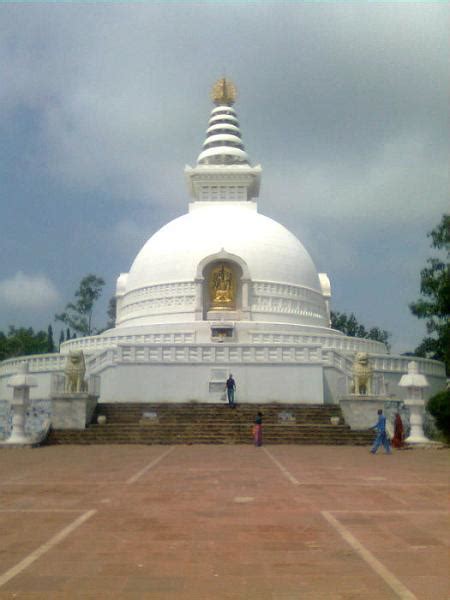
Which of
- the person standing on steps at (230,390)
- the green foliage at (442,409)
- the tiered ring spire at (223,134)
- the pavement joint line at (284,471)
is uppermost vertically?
the tiered ring spire at (223,134)

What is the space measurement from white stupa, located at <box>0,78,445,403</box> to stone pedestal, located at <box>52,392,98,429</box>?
15.7 feet

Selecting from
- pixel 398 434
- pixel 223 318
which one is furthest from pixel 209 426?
pixel 223 318

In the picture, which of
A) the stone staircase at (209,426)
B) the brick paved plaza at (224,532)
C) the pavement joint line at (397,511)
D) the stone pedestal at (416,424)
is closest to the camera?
the brick paved plaza at (224,532)

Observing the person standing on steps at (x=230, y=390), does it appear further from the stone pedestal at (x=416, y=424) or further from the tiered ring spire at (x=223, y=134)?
the tiered ring spire at (x=223, y=134)

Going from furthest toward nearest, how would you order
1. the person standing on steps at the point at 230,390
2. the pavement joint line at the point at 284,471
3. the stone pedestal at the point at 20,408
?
the person standing on steps at the point at 230,390
the stone pedestal at the point at 20,408
the pavement joint line at the point at 284,471

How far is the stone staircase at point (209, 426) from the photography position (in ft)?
66.7

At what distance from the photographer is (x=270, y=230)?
37781 mm

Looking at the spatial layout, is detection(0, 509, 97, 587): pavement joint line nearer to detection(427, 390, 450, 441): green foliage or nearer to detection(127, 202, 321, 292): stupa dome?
detection(427, 390, 450, 441): green foliage

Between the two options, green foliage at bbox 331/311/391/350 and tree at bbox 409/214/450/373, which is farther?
green foliage at bbox 331/311/391/350

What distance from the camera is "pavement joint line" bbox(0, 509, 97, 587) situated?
5293mm

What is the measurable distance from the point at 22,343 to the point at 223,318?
3258 centimetres

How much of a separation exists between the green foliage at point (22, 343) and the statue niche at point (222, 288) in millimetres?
31163

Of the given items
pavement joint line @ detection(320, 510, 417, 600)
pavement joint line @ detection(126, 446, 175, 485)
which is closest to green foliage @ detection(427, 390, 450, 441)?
pavement joint line @ detection(126, 446, 175, 485)

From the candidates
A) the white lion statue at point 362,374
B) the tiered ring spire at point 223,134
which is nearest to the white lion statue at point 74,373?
the white lion statue at point 362,374
